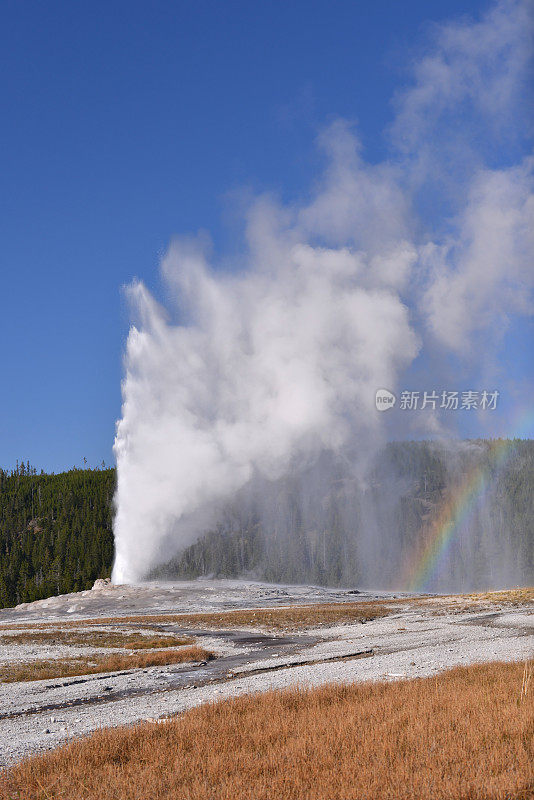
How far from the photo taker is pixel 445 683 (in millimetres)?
18250

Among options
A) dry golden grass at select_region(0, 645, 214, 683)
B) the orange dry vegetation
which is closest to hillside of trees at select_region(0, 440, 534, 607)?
dry golden grass at select_region(0, 645, 214, 683)

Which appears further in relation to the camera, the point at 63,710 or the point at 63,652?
the point at 63,652

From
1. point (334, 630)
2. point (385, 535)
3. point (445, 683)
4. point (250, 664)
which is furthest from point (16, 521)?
point (445, 683)

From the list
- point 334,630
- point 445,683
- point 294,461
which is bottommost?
point 334,630

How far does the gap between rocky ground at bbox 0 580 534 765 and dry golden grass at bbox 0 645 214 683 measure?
4.34ft

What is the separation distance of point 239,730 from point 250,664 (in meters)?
17.4

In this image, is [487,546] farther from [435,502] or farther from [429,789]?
[429,789]

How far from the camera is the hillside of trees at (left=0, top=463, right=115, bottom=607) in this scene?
134250 mm

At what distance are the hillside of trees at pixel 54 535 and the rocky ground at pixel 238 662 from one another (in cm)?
7550

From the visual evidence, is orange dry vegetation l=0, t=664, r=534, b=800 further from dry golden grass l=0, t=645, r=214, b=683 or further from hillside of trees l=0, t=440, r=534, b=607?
hillside of trees l=0, t=440, r=534, b=607

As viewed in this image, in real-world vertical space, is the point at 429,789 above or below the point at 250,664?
above

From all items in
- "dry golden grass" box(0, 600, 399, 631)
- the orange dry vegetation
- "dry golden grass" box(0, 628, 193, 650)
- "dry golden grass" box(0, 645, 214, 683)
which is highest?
the orange dry vegetation

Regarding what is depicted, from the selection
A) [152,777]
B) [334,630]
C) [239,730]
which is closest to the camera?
[152,777]

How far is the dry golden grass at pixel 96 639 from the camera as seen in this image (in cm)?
4143
